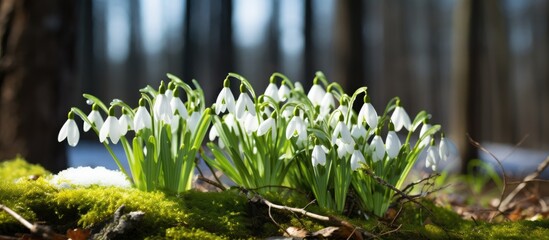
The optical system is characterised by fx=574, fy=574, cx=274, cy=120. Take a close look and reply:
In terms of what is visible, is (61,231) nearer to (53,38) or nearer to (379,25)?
(53,38)

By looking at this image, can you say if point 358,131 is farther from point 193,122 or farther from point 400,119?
point 193,122

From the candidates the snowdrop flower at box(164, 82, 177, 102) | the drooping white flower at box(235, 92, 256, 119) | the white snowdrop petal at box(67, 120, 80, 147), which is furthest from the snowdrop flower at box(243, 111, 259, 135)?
the white snowdrop petal at box(67, 120, 80, 147)

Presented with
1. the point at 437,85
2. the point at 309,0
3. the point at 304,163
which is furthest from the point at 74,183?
the point at 437,85

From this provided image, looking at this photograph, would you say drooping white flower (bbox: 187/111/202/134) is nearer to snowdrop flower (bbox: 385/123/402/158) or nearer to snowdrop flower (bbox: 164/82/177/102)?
snowdrop flower (bbox: 164/82/177/102)

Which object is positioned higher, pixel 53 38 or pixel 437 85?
→ pixel 53 38

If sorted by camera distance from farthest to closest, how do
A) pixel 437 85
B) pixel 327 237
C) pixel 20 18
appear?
pixel 437 85
pixel 20 18
pixel 327 237
